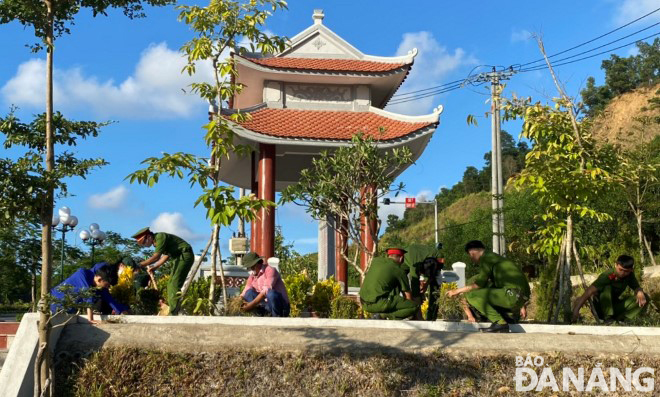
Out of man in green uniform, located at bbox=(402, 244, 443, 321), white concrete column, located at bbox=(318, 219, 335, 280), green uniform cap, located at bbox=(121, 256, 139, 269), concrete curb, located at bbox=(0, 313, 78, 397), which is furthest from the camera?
white concrete column, located at bbox=(318, 219, 335, 280)

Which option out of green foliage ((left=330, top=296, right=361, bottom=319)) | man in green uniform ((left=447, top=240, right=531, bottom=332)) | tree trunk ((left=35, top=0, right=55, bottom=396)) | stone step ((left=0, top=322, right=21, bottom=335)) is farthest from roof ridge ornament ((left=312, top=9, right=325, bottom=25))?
stone step ((left=0, top=322, right=21, bottom=335))

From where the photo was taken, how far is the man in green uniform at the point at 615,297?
31.8 feet

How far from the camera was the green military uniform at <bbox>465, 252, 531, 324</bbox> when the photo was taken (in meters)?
8.73

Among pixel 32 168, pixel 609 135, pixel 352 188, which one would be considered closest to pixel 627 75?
pixel 609 135

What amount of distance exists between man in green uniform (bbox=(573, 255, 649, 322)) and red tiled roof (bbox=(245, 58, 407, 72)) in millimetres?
10116

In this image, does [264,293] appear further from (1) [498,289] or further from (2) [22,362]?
(2) [22,362]

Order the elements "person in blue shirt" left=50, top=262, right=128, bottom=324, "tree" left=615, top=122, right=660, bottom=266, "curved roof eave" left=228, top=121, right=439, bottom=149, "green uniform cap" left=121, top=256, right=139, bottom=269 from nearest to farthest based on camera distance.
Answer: "person in blue shirt" left=50, top=262, right=128, bottom=324 → "green uniform cap" left=121, top=256, right=139, bottom=269 → "tree" left=615, top=122, right=660, bottom=266 → "curved roof eave" left=228, top=121, right=439, bottom=149

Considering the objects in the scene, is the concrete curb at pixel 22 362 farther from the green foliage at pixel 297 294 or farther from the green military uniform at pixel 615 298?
the green military uniform at pixel 615 298

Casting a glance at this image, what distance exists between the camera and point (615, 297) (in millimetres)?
9906

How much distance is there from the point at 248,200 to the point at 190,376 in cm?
235

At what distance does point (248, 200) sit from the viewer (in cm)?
848

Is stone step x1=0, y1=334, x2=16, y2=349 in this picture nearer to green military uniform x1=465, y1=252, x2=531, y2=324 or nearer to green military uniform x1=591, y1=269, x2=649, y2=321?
green military uniform x1=465, y1=252, x2=531, y2=324

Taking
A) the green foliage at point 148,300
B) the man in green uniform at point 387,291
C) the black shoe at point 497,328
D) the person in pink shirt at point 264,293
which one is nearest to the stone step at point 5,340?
the green foliage at point 148,300

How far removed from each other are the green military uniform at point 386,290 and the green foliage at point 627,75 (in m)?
90.4
